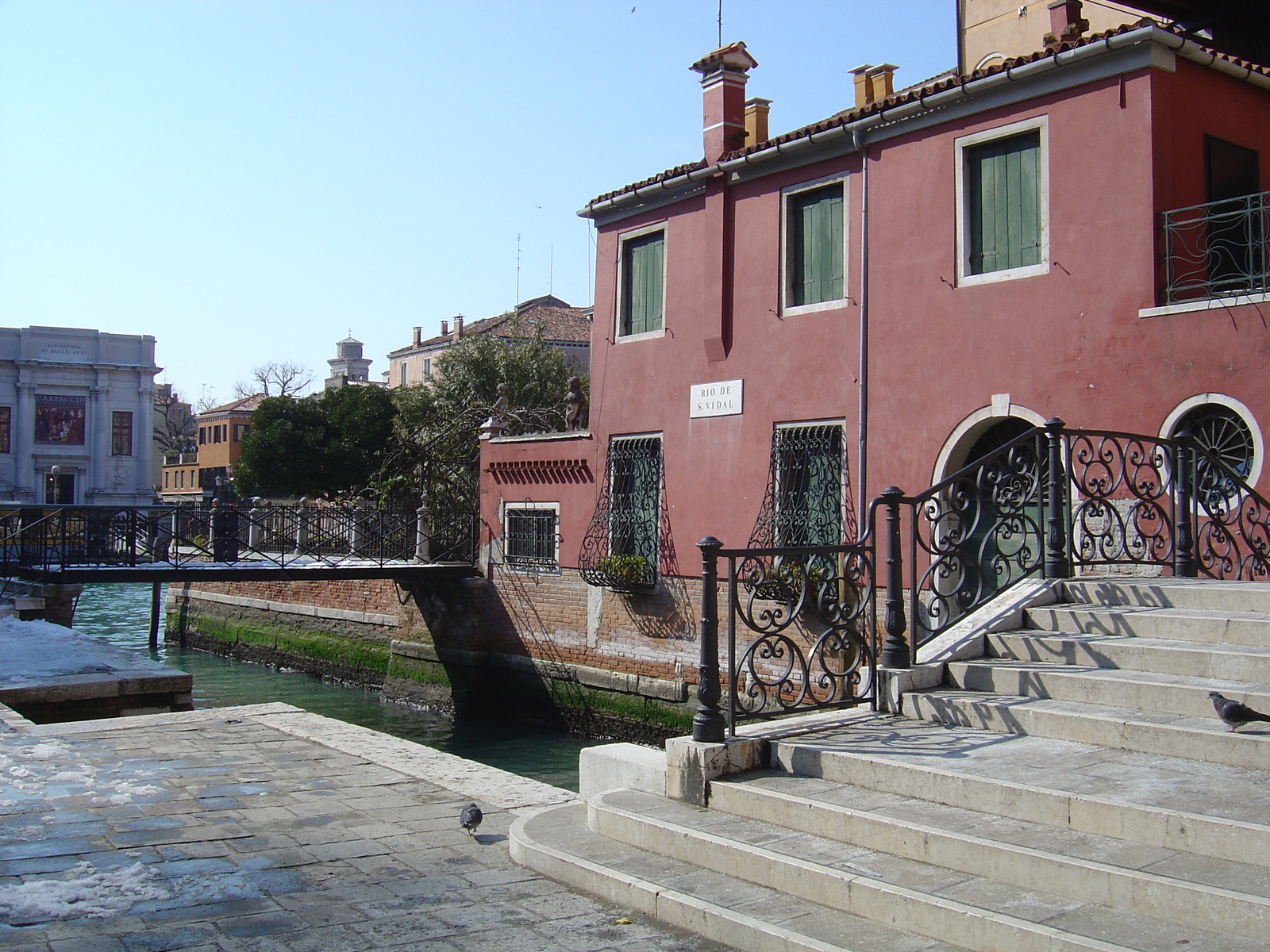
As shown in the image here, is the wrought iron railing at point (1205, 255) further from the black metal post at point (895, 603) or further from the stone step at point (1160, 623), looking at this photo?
the black metal post at point (895, 603)

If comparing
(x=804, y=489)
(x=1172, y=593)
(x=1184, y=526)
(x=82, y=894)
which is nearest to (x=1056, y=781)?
(x=1172, y=593)

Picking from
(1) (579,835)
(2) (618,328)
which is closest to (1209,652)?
(1) (579,835)

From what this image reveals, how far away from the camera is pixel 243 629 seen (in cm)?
2628

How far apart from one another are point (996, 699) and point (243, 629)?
23.7 metres

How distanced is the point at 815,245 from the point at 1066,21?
3532 millimetres

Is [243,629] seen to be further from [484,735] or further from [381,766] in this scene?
[381,766]

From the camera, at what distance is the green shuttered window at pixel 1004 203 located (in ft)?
37.3

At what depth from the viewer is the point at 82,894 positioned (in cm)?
435

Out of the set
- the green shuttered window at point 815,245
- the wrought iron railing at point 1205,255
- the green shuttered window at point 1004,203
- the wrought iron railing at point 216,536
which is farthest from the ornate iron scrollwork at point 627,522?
the wrought iron railing at point 1205,255

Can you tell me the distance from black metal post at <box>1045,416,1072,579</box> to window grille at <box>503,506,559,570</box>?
10934 millimetres

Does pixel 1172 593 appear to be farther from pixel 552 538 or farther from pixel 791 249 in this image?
pixel 552 538

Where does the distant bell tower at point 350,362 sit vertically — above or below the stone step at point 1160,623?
above

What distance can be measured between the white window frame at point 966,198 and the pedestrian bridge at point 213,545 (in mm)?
10007

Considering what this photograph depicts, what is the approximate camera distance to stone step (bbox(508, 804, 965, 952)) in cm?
355
